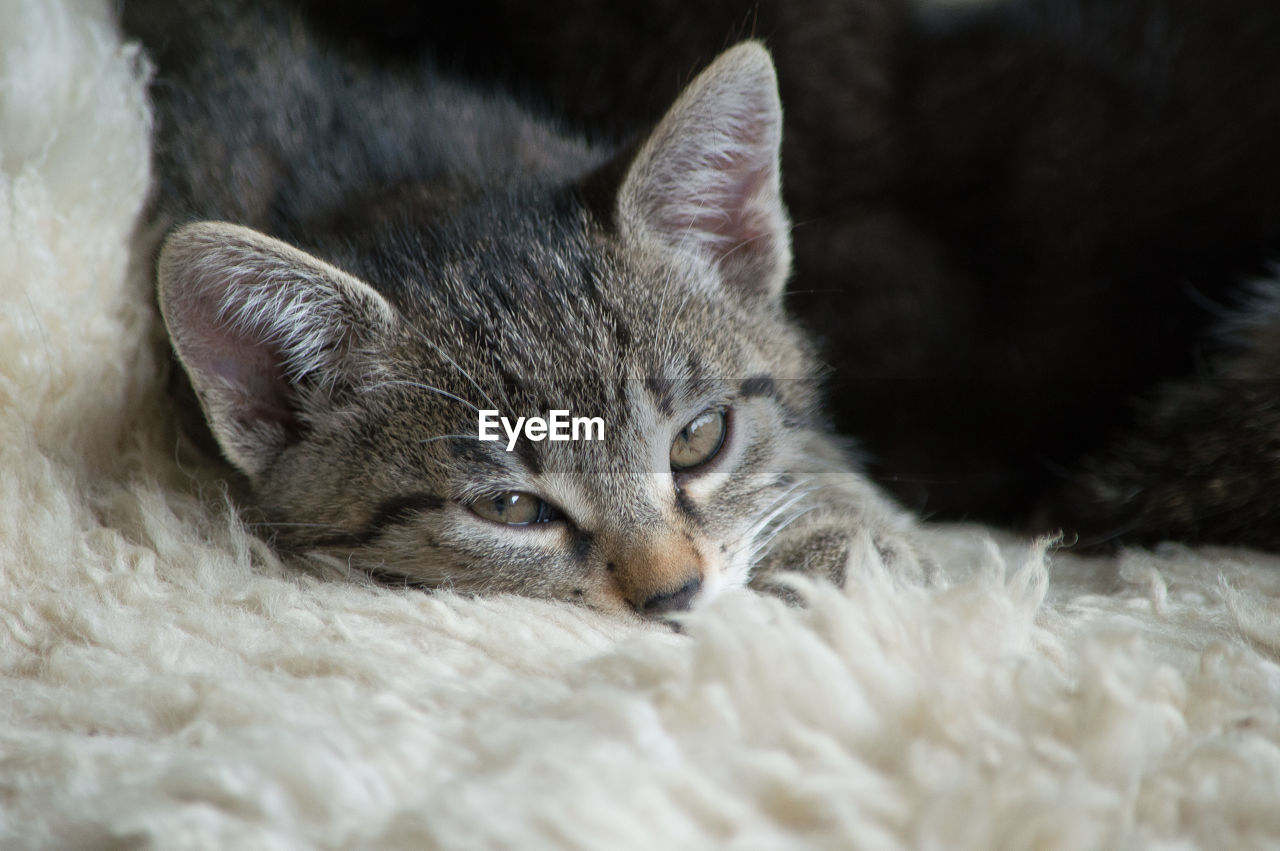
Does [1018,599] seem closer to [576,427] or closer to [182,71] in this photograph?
[576,427]

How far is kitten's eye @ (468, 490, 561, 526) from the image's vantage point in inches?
34.5

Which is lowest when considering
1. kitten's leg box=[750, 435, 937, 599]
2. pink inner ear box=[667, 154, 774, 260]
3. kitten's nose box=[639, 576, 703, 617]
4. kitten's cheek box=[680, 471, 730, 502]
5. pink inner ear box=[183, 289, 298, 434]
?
kitten's leg box=[750, 435, 937, 599]

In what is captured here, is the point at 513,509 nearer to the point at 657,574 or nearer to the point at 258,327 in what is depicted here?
the point at 657,574

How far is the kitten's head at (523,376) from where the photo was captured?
0.85m

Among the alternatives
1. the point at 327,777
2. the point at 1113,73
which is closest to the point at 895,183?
the point at 1113,73

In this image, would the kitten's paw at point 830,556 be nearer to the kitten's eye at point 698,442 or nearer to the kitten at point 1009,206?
the kitten's eye at point 698,442

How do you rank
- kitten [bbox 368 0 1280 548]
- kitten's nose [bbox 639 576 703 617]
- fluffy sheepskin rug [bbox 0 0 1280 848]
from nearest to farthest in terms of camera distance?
fluffy sheepskin rug [bbox 0 0 1280 848]
kitten's nose [bbox 639 576 703 617]
kitten [bbox 368 0 1280 548]

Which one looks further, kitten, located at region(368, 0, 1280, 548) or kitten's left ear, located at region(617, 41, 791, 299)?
kitten, located at region(368, 0, 1280, 548)

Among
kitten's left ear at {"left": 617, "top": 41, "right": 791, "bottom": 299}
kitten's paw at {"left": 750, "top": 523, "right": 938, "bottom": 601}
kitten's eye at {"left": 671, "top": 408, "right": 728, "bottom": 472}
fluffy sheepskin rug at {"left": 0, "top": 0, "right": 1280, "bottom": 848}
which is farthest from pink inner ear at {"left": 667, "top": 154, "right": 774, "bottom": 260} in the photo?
fluffy sheepskin rug at {"left": 0, "top": 0, "right": 1280, "bottom": 848}

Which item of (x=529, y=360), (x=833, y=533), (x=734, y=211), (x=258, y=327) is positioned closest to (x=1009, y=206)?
(x=734, y=211)

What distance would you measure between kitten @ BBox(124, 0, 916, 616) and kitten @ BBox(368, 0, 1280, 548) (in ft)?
0.67

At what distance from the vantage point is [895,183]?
48.9 inches

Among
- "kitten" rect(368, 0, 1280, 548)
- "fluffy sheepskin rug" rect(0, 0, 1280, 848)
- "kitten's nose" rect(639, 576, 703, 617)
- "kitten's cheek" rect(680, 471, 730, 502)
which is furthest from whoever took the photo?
"kitten" rect(368, 0, 1280, 548)

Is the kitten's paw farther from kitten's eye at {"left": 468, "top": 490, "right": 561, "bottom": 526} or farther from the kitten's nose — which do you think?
kitten's eye at {"left": 468, "top": 490, "right": 561, "bottom": 526}
